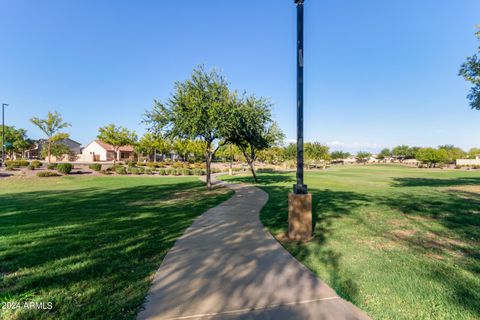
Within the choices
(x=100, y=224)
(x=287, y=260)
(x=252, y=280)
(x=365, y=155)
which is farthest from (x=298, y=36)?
(x=365, y=155)

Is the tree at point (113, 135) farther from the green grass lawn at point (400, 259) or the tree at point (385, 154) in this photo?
the tree at point (385, 154)

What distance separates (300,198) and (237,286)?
275 centimetres

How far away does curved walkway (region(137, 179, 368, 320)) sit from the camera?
2822mm

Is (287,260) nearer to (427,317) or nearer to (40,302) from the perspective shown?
(427,317)

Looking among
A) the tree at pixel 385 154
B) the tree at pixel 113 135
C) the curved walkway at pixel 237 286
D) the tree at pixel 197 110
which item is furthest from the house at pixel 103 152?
the tree at pixel 385 154

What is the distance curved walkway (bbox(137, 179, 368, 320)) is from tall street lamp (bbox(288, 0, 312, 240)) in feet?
2.17

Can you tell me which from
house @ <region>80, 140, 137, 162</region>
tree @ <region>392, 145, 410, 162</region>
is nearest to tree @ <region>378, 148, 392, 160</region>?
tree @ <region>392, 145, 410, 162</region>

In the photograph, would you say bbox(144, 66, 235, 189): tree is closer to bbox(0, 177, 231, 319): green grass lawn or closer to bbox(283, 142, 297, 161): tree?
bbox(0, 177, 231, 319): green grass lawn

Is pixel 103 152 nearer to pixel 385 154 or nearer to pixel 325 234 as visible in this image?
pixel 325 234

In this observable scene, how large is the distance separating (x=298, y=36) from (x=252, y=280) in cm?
568

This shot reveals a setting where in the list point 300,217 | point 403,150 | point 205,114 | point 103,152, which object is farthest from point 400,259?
point 403,150

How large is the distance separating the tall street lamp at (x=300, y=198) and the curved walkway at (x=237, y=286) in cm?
66

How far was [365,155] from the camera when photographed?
142 meters

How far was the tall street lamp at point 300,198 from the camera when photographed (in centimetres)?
555
